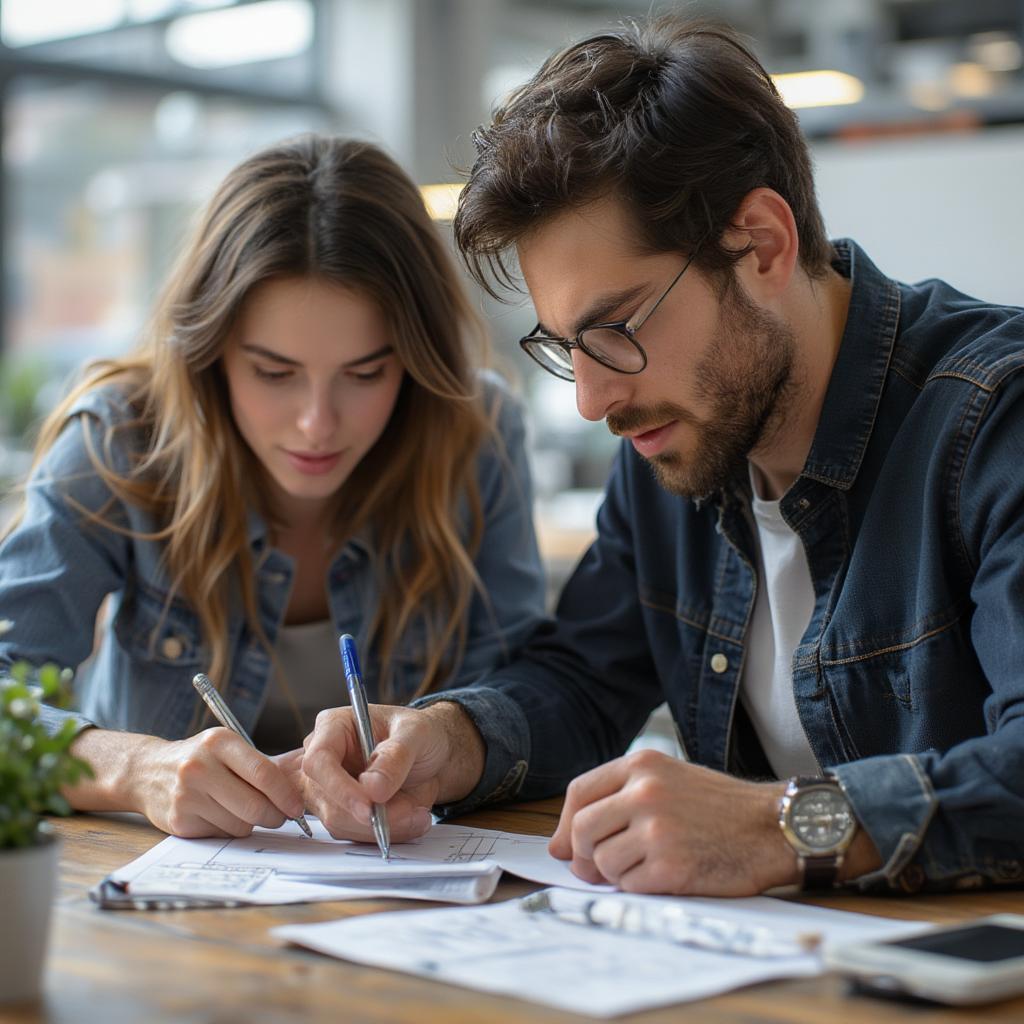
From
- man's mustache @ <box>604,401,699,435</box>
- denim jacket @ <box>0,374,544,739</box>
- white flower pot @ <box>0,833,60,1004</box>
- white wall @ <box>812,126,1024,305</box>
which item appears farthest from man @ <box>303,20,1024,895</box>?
white wall @ <box>812,126,1024,305</box>

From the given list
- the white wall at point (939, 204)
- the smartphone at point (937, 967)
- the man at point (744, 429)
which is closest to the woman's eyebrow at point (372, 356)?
the man at point (744, 429)

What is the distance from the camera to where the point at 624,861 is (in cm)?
115

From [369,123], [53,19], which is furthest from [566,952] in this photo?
[369,123]

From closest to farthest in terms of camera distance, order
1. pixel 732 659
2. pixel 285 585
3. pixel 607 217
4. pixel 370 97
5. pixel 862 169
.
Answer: pixel 607 217, pixel 732 659, pixel 285 585, pixel 862 169, pixel 370 97

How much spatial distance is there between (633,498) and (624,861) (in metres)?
0.69

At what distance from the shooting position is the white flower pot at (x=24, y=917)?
2.97 ft

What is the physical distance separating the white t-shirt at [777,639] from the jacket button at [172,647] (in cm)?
71

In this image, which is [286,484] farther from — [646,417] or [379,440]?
[646,417]

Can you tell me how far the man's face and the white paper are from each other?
1.42 feet

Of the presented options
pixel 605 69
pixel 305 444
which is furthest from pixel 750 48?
pixel 305 444

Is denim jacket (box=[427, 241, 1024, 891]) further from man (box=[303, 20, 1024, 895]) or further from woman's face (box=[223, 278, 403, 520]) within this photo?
woman's face (box=[223, 278, 403, 520])

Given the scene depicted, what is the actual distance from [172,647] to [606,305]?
0.76 metres

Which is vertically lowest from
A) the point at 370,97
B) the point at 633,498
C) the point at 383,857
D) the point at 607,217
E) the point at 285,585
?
the point at 383,857

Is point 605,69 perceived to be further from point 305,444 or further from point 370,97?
point 370,97
